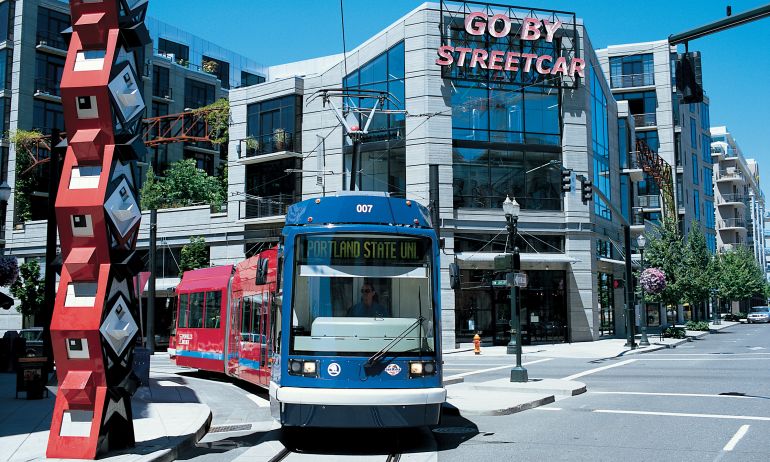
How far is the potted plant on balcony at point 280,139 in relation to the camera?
4069 cm

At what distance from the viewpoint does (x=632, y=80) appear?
66188 millimetres

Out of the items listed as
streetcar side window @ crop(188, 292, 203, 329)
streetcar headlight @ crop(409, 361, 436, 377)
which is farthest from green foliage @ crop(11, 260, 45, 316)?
streetcar headlight @ crop(409, 361, 436, 377)

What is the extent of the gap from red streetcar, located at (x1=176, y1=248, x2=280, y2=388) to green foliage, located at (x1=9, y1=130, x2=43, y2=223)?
29181 millimetres

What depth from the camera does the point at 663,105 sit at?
65.7 metres

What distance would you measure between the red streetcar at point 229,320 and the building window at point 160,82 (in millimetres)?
37584

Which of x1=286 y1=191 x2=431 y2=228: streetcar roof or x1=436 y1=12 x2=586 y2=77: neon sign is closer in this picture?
x1=286 y1=191 x2=431 y2=228: streetcar roof

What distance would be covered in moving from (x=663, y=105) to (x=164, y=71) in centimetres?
4261

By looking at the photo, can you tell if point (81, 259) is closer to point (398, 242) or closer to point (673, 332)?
point (398, 242)

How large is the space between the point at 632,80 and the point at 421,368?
203 feet

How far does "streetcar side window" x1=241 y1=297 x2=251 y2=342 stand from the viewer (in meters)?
17.2

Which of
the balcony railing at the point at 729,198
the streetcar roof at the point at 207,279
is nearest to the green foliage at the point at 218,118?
the streetcar roof at the point at 207,279

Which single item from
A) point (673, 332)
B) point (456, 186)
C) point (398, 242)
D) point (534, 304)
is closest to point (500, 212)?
point (456, 186)

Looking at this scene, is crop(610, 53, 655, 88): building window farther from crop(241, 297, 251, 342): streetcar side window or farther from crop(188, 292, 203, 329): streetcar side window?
crop(241, 297, 251, 342): streetcar side window

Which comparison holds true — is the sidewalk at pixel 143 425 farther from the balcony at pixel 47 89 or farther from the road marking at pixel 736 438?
the balcony at pixel 47 89
